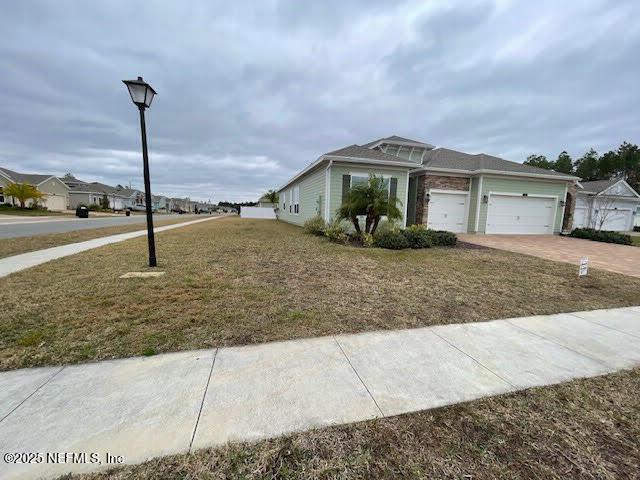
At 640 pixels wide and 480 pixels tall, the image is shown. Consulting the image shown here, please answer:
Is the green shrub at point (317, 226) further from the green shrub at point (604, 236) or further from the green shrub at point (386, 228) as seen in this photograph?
the green shrub at point (604, 236)

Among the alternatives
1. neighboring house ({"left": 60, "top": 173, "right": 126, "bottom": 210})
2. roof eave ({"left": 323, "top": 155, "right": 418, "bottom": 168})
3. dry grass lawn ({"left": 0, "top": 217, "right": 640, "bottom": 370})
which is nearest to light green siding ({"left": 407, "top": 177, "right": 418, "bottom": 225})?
roof eave ({"left": 323, "top": 155, "right": 418, "bottom": 168})

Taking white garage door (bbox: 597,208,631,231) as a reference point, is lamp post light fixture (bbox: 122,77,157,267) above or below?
above

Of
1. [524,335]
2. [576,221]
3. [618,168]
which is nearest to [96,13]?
[524,335]

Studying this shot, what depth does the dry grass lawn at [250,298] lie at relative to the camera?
10.00 ft

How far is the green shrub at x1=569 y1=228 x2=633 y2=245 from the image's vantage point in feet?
42.5

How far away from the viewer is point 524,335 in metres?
3.42

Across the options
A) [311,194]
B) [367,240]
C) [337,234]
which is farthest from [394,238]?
[311,194]

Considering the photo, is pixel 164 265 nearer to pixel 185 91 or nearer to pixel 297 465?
pixel 297 465

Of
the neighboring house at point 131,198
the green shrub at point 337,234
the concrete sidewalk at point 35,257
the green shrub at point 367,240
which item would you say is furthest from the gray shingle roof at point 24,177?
the green shrub at point 367,240

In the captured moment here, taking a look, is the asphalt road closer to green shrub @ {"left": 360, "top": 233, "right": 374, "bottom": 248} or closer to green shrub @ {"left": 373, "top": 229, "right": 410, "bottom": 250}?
green shrub @ {"left": 360, "top": 233, "right": 374, "bottom": 248}

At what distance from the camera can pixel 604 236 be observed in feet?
44.8

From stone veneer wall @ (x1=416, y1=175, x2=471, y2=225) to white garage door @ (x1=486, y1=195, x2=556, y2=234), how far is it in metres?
1.73

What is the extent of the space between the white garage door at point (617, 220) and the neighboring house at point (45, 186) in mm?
64327

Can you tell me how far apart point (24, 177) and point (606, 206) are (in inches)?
2711
